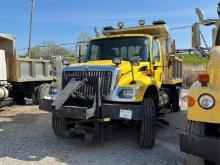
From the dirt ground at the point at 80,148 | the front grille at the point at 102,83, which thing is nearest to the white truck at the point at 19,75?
the dirt ground at the point at 80,148

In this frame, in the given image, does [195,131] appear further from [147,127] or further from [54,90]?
[54,90]

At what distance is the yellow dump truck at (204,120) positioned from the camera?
477 cm

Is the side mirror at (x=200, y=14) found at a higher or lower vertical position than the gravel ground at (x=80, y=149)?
higher

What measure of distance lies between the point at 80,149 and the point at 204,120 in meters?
3.16

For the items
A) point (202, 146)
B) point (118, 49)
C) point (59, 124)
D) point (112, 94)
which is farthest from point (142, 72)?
point (202, 146)

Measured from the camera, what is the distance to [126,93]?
717cm

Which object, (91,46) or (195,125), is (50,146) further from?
(195,125)

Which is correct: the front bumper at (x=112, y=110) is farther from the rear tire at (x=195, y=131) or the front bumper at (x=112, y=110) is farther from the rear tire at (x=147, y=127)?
the rear tire at (x=195, y=131)

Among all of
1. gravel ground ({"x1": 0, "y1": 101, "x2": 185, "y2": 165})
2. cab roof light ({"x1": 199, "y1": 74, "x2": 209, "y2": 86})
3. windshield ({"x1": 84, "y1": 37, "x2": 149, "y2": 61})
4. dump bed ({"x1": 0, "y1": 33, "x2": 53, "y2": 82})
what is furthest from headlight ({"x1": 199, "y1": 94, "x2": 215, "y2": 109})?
dump bed ({"x1": 0, "y1": 33, "x2": 53, "y2": 82})

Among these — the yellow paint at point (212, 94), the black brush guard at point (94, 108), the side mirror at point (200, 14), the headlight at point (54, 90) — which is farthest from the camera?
the headlight at point (54, 90)

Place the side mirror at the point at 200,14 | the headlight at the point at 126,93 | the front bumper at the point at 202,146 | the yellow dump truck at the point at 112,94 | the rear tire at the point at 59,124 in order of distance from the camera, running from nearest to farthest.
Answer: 1. the front bumper at the point at 202,146
2. the side mirror at the point at 200,14
3. the yellow dump truck at the point at 112,94
4. the headlight at the point at 126,93
5. the rear tire at the point at 59,124

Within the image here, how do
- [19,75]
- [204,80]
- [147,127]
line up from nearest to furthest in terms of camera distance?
[204,80] → [147,127] → [19,75]

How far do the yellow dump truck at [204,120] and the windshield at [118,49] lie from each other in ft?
10.3

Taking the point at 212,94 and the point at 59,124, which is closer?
the point at 212,94
